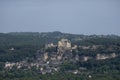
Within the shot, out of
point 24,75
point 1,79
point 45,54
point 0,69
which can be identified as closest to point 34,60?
point 45,54

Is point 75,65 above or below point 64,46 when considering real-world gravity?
below

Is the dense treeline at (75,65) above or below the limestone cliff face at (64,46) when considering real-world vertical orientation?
below

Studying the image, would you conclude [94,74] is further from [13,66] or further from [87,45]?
[87,45]

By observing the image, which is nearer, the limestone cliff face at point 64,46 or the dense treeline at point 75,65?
the dense treeline at point 75,65

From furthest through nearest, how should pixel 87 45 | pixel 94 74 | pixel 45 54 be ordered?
1. pixel 87 45
2. pixel 45 54
3. pixel 94 74

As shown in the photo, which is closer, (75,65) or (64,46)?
(75,65)

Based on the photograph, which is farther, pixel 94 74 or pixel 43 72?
pixel 43 72

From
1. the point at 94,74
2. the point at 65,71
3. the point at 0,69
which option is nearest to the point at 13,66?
the point at 0,69

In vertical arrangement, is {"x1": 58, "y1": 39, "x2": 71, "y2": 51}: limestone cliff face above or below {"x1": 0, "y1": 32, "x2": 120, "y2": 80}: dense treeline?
above

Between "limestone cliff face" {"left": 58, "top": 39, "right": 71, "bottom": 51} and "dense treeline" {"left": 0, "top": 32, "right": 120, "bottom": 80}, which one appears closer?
"dense treeline" {"left": 0, "top": 32, "right": 120, "bottom": 80}

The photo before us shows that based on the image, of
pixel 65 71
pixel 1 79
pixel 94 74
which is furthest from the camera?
pixel 65 71
